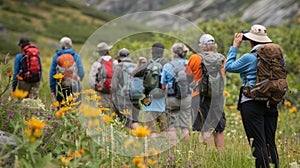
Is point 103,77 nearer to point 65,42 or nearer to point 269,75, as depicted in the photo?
point 65,42

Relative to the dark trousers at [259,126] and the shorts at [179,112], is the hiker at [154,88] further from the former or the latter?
the dark trousers at [259,126]

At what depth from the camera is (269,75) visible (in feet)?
12.9

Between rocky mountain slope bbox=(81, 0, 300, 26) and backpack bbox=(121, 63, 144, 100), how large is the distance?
36.7 ft

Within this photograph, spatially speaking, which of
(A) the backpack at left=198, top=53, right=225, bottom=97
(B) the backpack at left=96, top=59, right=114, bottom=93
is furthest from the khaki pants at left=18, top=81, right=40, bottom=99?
(A) the backpack at left=198, top=53, right=225, bottom=97

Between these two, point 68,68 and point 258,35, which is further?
point 68,68

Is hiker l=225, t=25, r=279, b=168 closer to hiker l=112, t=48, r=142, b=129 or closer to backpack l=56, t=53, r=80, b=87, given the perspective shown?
hiker l=112, t=48, r=142, b=129

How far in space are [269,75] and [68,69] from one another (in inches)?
145

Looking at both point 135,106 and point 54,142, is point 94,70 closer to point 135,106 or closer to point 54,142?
point 135,106

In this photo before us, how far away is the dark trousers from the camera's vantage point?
402 cm

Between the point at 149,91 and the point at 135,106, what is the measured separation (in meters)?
0.55

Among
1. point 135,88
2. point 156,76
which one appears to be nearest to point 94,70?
point 135,88

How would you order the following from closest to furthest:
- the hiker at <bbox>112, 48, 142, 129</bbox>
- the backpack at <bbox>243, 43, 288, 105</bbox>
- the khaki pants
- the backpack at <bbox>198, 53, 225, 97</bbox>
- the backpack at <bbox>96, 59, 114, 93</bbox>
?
the backpack at <bbox>243, 43, 288, 105</bbox> < the backpack at <bbox>198, 53, 225, 97</bbox> < the hiker at <bbox>112, 48, 142, 129</bbox> < the backpack at <bbox>96, 59, 114, 93</bbox> < the khaki pants

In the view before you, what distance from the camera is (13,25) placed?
3875cm

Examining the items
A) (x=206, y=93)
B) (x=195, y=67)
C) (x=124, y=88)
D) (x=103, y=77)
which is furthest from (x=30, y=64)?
(x=206, y=93)
